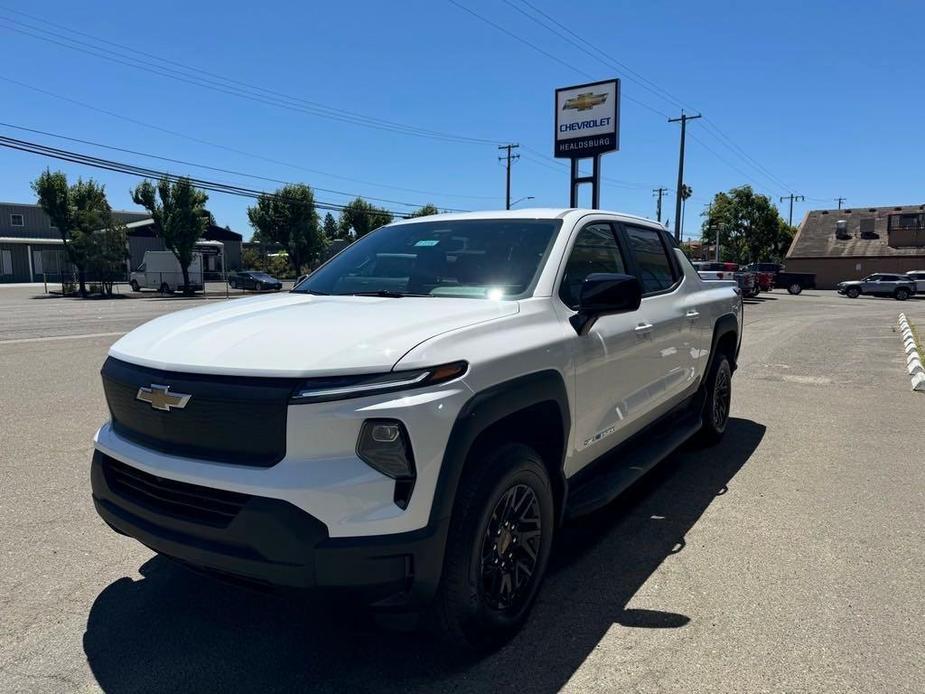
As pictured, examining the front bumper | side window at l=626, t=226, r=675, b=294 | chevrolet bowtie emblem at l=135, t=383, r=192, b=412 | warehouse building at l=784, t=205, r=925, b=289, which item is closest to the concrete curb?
side window at l=626, t=226, r=675, b=294

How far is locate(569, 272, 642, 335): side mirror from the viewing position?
10.2 feet

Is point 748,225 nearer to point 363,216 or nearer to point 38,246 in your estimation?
point 363,216

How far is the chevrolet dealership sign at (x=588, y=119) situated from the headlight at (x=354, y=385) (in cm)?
2592

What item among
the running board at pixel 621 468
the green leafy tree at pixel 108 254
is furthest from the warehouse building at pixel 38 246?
the running board at pixel 621 468

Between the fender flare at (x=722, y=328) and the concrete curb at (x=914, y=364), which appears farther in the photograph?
the concrete curb at (x=914, y=364)

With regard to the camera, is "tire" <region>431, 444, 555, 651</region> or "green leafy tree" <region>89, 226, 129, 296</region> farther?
"green leafy tree" <region>89, 226, 129, 296</region>

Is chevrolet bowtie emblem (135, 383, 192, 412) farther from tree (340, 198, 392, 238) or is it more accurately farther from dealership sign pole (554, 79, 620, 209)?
tree (340, 198, 392, 238)

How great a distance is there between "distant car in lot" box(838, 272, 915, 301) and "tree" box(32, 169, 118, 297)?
45.4 metres

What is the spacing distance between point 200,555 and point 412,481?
2.58 ft

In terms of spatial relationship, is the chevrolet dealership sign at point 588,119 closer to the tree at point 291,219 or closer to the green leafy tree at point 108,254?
the green leafy tree at point 108,254

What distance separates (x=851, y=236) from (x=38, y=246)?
6873 centimetres

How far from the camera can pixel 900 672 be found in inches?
103

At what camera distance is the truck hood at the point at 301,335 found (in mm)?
2268

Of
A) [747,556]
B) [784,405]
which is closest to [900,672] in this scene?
[747,556]
